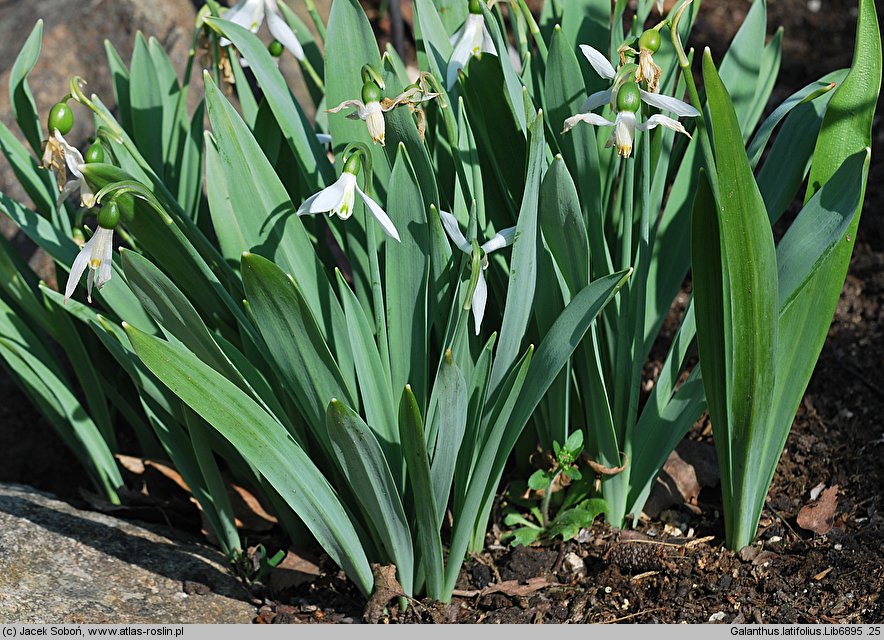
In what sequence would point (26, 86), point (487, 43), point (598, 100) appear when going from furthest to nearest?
point (26, 86)
point (487, 43)
point (598, 100)

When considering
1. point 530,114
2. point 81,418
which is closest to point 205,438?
point 81,418

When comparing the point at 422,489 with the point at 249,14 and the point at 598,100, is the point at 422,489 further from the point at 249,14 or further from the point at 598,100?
the point at 249,14

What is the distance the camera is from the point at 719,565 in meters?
1.58

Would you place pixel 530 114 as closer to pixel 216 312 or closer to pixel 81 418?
pixel 216 312

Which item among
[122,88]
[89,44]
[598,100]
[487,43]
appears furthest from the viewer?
[89,44]

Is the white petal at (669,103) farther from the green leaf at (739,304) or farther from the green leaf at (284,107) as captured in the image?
the green leaf at (284,107)

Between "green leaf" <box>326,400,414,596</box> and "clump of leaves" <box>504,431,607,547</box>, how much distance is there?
30 cm

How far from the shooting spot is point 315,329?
4.13 feet

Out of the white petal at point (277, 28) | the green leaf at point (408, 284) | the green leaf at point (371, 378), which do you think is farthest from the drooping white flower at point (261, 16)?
the green leaf at point (371, 378)

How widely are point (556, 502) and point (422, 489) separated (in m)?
0.53

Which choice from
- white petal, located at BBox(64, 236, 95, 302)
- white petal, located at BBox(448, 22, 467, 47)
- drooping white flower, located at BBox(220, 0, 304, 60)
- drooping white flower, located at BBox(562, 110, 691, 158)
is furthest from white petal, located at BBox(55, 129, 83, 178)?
drooping white flower, located at BBox(562, 110, 691, 158)

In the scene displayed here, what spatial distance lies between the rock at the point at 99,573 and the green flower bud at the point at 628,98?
118 cm

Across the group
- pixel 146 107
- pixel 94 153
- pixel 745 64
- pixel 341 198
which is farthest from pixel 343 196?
pixel 745 64

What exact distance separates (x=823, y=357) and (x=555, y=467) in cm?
91
